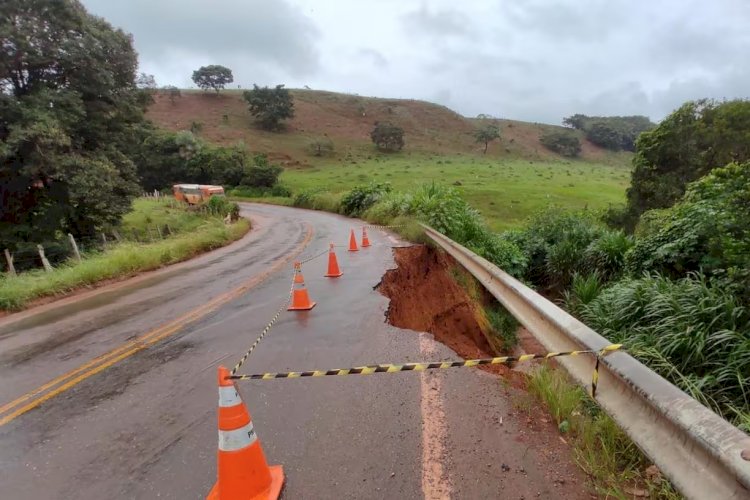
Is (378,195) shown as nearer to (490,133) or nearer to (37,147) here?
(37,147)

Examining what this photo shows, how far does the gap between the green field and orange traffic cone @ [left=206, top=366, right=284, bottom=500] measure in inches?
921

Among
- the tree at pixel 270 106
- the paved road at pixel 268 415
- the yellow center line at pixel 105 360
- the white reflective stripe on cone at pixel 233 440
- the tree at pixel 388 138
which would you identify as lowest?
the yellow center line at pixel 105 360

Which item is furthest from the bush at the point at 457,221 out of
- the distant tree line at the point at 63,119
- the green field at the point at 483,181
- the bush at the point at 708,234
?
the distant tree line at the point at 63,119

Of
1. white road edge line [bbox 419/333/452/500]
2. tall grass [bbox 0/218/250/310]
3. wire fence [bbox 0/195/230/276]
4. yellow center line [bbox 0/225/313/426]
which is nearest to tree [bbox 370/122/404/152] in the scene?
wire fence [bbox 0/195/230/276]

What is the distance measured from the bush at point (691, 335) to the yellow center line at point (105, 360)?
5705mm

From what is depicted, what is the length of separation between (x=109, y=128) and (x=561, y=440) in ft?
77.5

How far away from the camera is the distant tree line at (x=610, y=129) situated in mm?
103312

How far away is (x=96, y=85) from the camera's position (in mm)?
18891

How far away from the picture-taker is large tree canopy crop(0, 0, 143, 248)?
52.5ft

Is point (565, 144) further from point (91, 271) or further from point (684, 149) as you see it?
point (91, 271)

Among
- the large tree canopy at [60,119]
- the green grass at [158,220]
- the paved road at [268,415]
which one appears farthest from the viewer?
the green grass at [158,220]

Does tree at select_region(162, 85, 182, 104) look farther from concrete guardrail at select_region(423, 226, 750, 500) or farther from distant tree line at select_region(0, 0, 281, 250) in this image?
concrete guardrail at select_region(423, 226, 750, 500)

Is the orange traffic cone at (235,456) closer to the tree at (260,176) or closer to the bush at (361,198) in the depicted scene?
the bush at (361,198)

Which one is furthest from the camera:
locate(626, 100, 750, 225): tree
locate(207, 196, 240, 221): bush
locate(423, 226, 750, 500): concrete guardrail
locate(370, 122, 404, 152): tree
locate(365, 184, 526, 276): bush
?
locate(370, 122, 404, 152): tree
